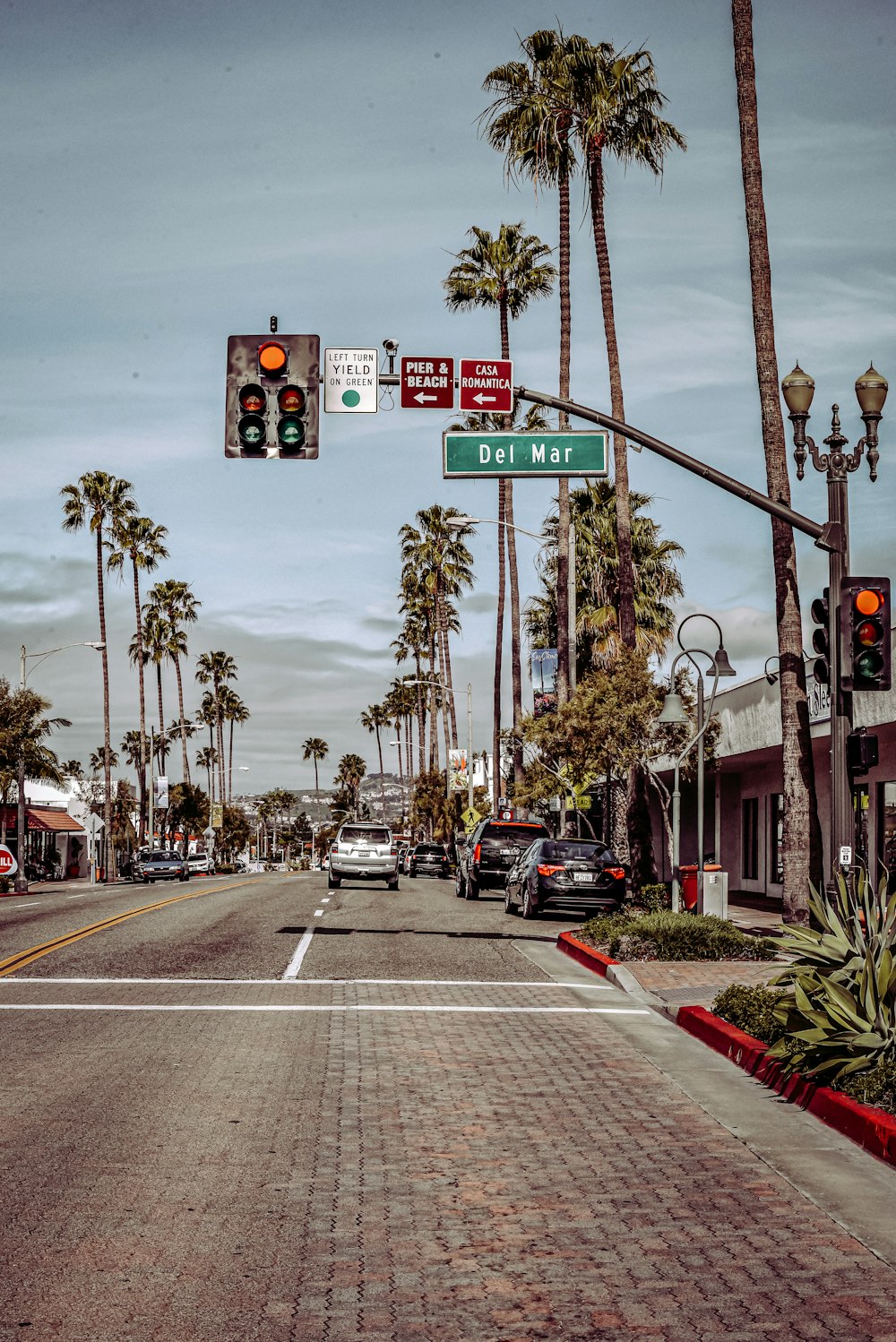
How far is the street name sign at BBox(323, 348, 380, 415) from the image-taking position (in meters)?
16.2

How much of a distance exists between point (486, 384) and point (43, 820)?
65.4 meters

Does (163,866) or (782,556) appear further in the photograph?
(163,866)

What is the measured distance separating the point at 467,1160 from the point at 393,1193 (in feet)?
2.92

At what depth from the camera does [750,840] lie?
142ft

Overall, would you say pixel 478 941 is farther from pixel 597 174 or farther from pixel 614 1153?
pixel 597 174

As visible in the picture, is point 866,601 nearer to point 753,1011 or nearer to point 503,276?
point 753,1011

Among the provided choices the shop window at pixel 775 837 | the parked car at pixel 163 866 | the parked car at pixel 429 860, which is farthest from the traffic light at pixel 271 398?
the parked car at pixel 163 866

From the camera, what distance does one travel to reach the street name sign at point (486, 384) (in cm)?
1655

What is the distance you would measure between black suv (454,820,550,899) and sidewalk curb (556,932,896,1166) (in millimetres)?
19003

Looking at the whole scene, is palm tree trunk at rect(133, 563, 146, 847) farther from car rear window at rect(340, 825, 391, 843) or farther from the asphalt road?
the asphalt road

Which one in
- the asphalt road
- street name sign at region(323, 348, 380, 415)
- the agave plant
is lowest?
the asphalt road

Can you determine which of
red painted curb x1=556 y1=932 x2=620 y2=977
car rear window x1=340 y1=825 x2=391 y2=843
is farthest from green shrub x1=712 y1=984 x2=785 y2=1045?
car rear window x1=340 y1=825 x2=391 y2=843

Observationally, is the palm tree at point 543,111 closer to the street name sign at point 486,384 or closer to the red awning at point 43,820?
the street name sign at point 486,384

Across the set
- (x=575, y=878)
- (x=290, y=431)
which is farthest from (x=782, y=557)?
(x=575, y=878)
